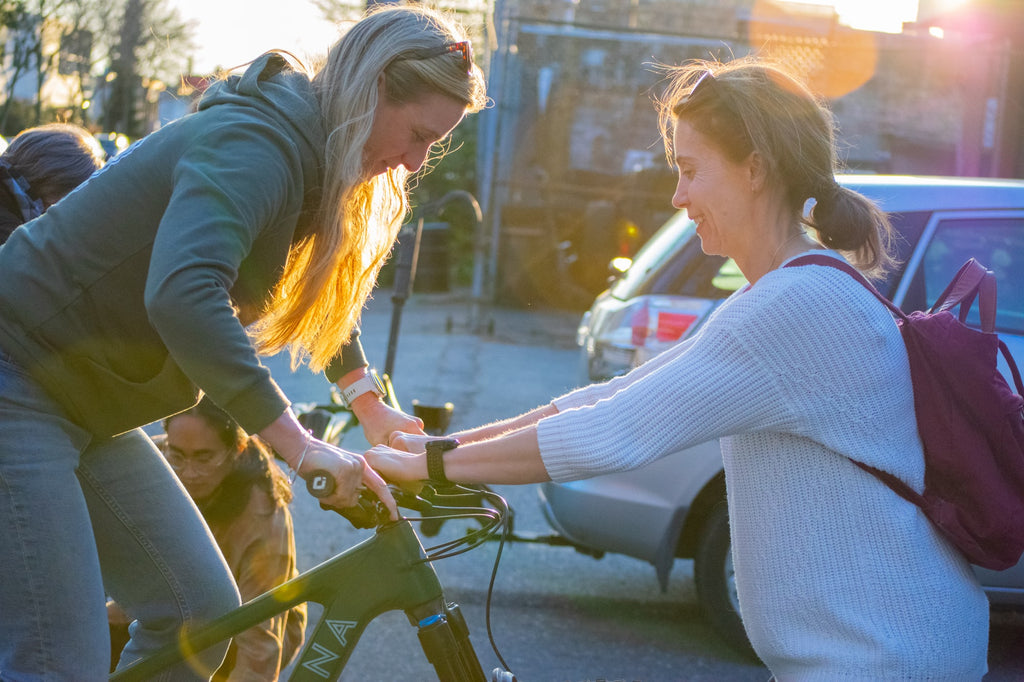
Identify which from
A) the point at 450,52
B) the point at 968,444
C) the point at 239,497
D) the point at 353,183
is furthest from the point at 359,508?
the point at 239,497

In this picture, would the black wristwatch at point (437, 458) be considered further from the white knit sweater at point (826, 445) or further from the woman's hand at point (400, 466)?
the white knit sweater at point (826, 445)

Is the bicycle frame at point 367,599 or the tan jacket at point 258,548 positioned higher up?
the bicycle frame at point 367,599

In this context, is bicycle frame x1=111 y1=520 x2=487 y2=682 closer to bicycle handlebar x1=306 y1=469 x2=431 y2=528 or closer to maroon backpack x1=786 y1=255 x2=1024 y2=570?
bicycle handlebar x1=306 y1=469 x2=431 y2=528

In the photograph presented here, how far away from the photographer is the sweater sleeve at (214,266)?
186 cm

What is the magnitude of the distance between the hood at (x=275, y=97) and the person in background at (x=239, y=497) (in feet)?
4.70

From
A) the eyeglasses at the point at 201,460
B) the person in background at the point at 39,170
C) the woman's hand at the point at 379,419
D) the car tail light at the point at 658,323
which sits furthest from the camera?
the car tail light at the point at 658,323

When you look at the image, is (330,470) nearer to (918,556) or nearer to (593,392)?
(593,392)

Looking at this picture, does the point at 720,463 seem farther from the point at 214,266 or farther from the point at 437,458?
the point at 214,266

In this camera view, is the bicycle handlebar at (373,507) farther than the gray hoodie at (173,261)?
Yes

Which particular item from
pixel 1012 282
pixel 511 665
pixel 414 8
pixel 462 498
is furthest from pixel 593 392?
pixel 1012 282

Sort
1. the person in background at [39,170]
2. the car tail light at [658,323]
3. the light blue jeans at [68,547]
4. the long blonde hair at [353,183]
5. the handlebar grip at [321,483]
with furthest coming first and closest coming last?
the car tail light at [658,323], the person in background at [39,170], the long blonde hair at [353,183], the light blue jeans at [68,547], the handlebar grip at [321,483]

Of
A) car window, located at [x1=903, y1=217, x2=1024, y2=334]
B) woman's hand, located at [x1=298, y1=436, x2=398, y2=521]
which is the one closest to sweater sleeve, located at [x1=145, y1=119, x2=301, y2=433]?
woman's hand, located at [x1=298, y1=436, x2=398, y2=521]

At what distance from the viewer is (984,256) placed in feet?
13.6

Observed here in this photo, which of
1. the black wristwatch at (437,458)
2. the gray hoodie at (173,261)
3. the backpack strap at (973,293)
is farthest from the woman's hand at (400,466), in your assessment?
the backpack strap at (973,293)
